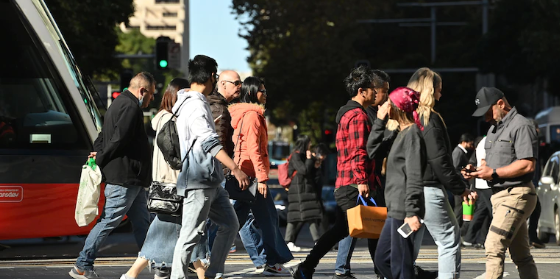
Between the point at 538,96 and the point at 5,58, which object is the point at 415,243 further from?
the point at 538,96

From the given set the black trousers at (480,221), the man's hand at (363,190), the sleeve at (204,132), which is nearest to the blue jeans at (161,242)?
the sleeve at (204,132)

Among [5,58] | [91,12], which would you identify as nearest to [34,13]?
[5,58]

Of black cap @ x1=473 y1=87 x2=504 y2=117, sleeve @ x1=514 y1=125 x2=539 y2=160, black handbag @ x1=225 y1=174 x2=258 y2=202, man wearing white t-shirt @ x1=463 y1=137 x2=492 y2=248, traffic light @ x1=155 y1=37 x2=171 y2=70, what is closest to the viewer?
sleeve @ x1=514 y1=125 x2=539 y2=160

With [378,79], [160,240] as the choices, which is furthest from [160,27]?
[160,240]

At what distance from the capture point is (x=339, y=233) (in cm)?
909

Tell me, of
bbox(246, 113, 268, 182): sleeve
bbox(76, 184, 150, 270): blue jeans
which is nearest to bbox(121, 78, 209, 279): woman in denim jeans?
bbox(76, 184, 150, 270): blue jeans

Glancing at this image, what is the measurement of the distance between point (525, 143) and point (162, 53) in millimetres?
16850

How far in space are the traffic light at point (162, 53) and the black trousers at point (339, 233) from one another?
50.0 ft

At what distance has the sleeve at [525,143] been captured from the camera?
7.85 m

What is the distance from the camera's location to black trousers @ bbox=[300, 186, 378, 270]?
898 cm

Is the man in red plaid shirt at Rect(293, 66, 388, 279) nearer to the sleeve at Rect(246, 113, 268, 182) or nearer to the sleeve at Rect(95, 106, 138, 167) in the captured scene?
the sleeve at Rect(246, 113, 268, 182)

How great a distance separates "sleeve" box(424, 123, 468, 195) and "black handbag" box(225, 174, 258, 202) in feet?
8.46

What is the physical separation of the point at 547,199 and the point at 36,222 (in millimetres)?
9050

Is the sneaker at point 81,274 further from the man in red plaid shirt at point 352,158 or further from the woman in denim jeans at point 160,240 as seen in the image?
the man in red plaid shirt at point 352,158
